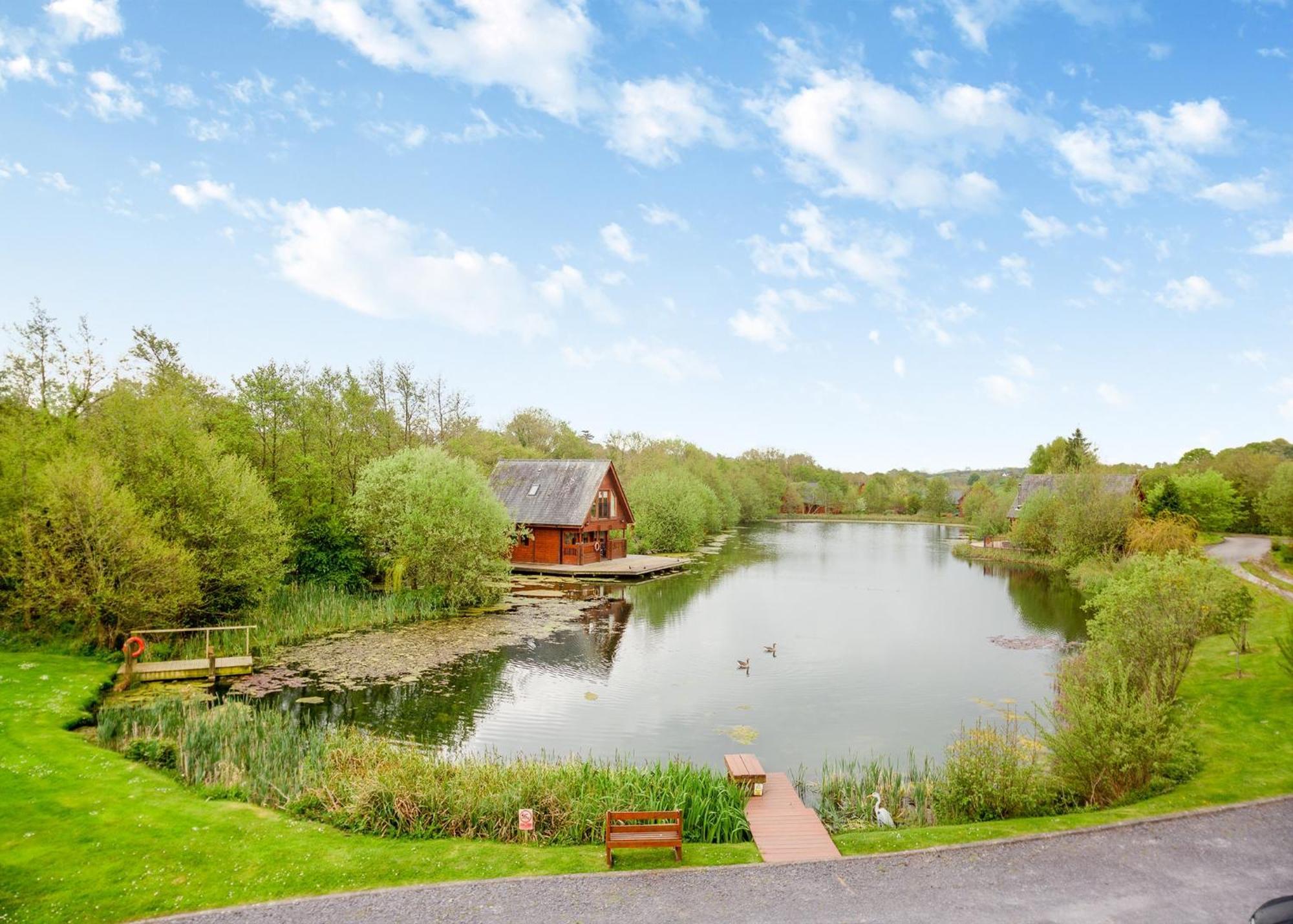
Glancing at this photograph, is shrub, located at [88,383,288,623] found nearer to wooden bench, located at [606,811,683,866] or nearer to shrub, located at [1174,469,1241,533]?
wooden bench, located at [606,811,683,866]

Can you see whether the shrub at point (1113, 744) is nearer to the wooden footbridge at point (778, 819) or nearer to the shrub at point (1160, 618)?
the shrub at point (1160, 618)

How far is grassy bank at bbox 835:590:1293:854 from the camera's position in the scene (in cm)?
960

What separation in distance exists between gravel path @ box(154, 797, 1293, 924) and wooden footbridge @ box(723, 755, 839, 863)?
1.23 feet

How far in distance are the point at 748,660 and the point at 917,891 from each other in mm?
12133

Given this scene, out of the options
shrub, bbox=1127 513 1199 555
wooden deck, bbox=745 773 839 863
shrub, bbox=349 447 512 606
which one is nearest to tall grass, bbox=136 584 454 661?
shrub, bbox=349 447 512 606

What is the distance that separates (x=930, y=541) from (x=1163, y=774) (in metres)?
55.1

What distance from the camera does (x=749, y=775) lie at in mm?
10875

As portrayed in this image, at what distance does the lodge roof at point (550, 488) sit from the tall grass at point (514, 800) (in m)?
24.8

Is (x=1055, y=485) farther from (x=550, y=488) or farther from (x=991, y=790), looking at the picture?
(x=991, y=790)

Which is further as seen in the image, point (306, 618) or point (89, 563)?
point (306, 618)

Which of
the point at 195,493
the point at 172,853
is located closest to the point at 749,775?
the point at 172,853

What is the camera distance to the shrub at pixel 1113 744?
1027 cm

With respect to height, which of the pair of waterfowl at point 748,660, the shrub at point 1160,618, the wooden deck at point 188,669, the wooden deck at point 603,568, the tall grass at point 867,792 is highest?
the shrub at point 1160,618

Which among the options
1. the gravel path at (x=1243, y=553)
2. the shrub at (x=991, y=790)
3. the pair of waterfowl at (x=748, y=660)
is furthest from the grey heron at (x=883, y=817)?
the gravel path at (x=1243, y=553)
